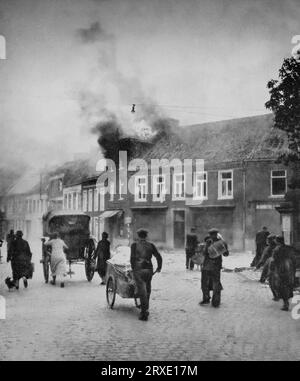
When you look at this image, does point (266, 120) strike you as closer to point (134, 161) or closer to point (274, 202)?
point (274, 202)

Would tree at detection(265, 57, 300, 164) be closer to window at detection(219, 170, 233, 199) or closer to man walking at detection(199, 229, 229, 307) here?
man walking at detection(199, 229, 229, 307)

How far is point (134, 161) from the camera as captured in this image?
96.1ft

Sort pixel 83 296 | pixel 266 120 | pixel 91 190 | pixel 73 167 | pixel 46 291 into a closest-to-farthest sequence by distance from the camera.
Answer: pixel 83 296 → pixel 46 291 → pixel 266 120 → pixel 91 190 → pixel 73 167

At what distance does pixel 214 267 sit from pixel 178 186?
17.2 meters

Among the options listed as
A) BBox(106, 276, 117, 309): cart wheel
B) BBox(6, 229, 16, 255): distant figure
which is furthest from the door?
BBox(106, 276, 117, 309): cart wheel

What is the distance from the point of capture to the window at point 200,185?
2548 centimetres

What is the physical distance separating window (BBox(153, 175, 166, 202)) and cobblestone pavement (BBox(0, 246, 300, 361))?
16.2m

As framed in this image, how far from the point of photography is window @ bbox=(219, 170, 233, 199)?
24781 mm

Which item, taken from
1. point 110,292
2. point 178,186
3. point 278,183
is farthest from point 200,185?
point 110,292

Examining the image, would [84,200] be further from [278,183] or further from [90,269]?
[90,269]

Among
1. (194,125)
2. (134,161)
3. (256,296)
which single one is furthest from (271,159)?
(256,296)

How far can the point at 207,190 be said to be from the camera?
25.3 metres

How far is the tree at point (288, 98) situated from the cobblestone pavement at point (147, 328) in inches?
160

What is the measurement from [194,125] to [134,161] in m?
4.65
